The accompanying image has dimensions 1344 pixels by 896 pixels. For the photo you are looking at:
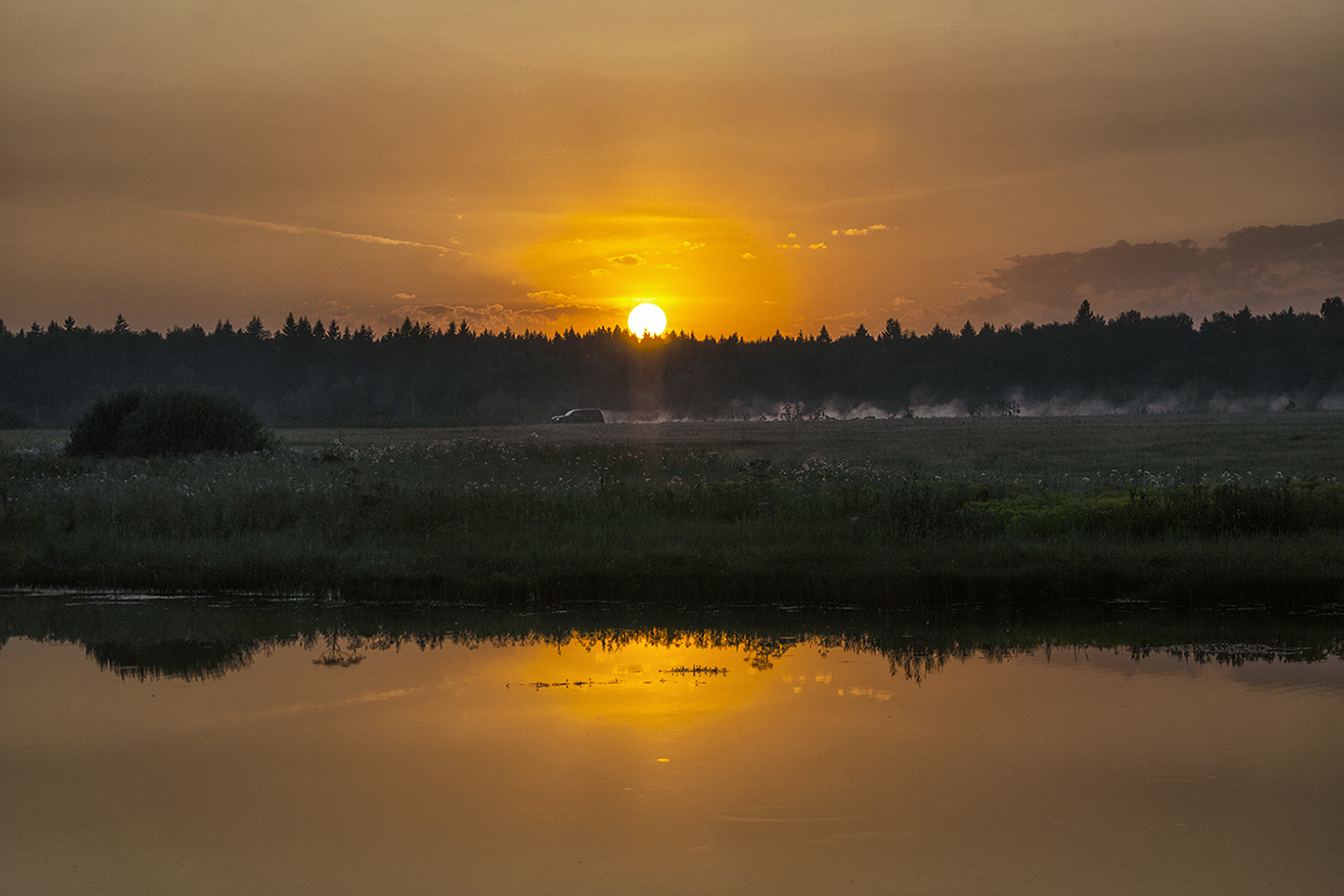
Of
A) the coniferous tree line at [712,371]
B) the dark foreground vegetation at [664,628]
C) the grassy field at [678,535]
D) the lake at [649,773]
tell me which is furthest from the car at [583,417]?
the lake at [649,773]

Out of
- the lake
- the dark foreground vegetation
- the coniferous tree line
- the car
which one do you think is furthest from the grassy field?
the coniferous tree line

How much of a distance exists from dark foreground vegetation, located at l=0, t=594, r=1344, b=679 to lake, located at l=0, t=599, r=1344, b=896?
161 mm

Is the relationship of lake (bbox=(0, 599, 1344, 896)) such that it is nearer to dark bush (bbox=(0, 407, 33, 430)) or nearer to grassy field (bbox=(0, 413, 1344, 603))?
grassy field (bbox=(0, 413, 1344, 603))

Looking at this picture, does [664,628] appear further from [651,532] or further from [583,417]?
[583,417]

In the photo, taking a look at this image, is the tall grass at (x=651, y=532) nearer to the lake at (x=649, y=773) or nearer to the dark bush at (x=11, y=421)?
the lake at (x=649, y=773)

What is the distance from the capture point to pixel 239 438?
41.5 metres

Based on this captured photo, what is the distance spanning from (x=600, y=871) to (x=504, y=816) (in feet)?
4.30

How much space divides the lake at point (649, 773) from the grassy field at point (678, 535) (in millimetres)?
3420

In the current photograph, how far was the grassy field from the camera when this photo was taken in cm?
1838

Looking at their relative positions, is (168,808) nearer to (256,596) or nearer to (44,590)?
(256,596)

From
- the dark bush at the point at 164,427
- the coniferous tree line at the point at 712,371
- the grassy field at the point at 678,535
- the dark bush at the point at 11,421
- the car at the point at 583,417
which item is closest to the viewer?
the grassy field at the point at 678,535

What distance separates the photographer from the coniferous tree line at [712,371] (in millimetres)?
154500

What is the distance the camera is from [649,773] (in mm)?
9898

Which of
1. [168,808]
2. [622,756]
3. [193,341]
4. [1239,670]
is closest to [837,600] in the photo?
[1239,670]
